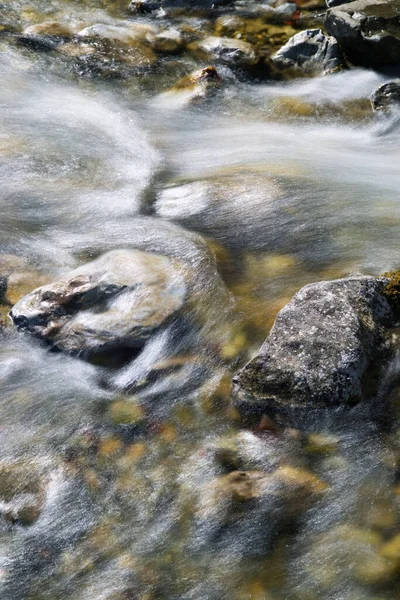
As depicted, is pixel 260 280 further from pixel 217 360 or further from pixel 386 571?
pixel 386 571

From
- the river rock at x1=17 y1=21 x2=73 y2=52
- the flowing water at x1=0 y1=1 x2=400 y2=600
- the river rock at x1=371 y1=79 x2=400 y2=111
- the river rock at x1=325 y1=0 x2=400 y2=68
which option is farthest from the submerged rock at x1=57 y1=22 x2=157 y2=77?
the river rock at x1=371 y1=79 x2=400 y2=111

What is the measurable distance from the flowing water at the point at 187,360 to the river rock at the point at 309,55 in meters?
1.29

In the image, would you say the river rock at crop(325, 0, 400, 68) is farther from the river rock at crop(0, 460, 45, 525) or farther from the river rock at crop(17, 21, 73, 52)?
the river rock at crop(0, 460, 45, 525)

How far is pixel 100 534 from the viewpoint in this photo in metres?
5.38

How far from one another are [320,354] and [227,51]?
9227 millimetres

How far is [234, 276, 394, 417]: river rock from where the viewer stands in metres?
5.85

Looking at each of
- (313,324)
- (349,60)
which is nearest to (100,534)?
(313,324)

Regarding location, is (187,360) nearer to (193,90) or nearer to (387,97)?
(193,90)

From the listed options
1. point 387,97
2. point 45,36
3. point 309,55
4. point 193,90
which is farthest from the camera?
point 45,36

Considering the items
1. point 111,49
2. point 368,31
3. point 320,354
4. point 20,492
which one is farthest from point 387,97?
point 20,492

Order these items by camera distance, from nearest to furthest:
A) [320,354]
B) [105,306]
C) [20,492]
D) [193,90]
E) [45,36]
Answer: [20,492] → [320,354] → [105,306] → [193,90] → [45,36]

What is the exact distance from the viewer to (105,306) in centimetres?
710

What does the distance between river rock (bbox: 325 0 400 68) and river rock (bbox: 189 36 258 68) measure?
165cm

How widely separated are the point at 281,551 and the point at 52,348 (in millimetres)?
3152
